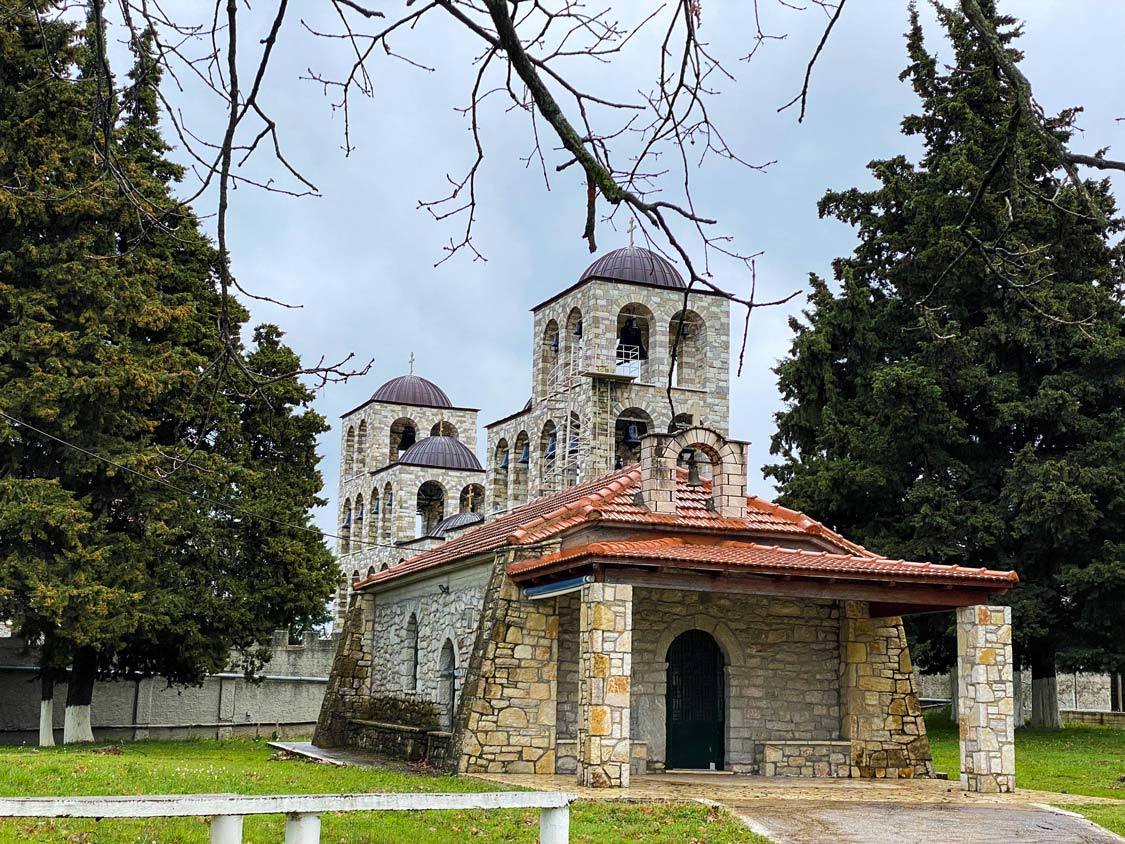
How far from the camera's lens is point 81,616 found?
19953mm

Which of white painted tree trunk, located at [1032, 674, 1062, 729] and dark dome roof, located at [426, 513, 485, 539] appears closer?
white painted tree trunk, located at [1032, 674, 1062, 729]

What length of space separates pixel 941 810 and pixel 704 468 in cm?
932

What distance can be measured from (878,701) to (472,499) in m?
41.4

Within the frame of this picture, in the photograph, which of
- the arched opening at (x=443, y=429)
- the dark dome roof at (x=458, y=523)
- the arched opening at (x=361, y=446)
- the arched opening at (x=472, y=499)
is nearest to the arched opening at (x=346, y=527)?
the arched opening at (x=361, y=446)

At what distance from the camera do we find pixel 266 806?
19.8 feet

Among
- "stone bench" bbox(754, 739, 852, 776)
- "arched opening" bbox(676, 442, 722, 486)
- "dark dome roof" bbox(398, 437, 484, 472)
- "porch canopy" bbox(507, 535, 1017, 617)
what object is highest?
"dark dome roof" bbox(398, 437, 484, 472)

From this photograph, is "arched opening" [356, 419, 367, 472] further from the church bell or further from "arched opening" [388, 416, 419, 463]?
the church bell

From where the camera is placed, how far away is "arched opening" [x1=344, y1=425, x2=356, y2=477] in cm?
6238

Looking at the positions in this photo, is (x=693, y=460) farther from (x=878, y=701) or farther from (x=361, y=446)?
(x=361, y=446)

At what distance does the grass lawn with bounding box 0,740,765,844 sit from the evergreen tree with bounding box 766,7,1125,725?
1475 cm

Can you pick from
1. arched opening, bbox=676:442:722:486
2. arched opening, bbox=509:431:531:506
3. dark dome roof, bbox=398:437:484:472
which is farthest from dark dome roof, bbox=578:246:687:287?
arched opening, bbox=676:442:722:486

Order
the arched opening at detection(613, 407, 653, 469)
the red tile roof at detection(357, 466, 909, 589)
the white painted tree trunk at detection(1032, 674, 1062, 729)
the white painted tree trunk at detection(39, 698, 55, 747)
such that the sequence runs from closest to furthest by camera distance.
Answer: the red tile roof at detection(357, 466, 909, 589) < the white painted tree trunk at detection(39, 698, 55, 747) < the white painted tree trunk at detection(1032, 674, 1062, 729) < the arched opening at detection(613, 407, 653, 469)

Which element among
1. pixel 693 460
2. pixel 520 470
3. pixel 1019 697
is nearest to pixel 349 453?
pixel 520 470

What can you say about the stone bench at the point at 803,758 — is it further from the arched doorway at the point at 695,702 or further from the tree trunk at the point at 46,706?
the tree trunk at the point at 46,706
